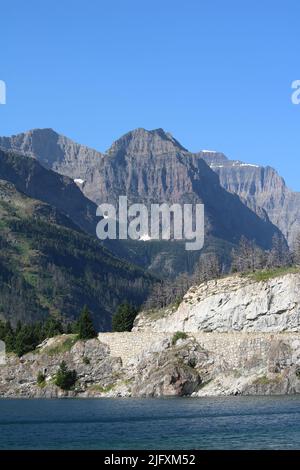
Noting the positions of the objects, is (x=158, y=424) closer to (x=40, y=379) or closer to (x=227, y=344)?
(x=227, y=344)

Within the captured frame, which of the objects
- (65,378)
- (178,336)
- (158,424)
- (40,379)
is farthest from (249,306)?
(158,424)

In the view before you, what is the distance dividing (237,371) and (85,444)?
74.5 m

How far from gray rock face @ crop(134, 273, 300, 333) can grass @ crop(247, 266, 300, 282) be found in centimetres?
136

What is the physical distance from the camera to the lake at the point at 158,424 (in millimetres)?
97625

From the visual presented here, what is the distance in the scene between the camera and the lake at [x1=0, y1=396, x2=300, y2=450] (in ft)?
320

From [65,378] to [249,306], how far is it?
131 ft

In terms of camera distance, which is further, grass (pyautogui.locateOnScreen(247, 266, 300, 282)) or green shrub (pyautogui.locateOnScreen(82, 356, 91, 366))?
green shrub (pyautogui.locateOnScreen(82, 356, 91, 366))

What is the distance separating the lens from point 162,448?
92.1 metres

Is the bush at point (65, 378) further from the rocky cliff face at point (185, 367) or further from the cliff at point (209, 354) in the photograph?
the cliff at point (209, 354)

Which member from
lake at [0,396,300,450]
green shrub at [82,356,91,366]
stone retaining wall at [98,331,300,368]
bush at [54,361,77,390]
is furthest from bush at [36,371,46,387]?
lake at [0,396,300,450]

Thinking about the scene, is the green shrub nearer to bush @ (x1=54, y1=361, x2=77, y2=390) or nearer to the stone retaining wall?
bush @ (x1=54, y1=361, x2=77, y2=390)

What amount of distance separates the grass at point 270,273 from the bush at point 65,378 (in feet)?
138
